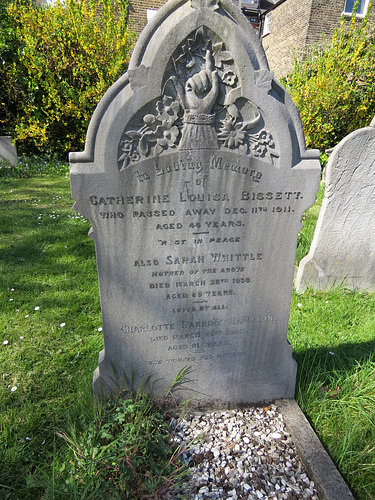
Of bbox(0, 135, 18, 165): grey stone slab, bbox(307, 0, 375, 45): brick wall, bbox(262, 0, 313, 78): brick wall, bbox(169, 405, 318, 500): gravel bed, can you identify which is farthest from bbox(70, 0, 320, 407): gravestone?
bbox(307, 0, 375, 45): brick wall

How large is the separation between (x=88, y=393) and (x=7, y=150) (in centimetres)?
812

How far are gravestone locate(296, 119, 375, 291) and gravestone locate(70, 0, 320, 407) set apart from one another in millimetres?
1851

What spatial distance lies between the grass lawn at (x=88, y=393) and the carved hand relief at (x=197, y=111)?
1597 mm

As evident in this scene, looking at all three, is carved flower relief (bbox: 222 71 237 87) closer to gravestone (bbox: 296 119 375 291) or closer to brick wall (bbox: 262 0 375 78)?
gravestone (bbox: 296 119 375 291)

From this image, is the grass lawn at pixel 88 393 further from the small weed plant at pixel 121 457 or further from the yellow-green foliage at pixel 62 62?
the yellow-green foliage at pixel 62 62

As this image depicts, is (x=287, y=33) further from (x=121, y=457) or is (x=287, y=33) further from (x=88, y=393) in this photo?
(x=121, y=457)

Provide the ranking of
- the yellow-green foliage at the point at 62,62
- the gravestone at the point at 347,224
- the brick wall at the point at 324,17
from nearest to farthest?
the gravestone at the point at 347,224
the yellow-green foliage at the point at 62,62
the brick wall at the point at 324,17

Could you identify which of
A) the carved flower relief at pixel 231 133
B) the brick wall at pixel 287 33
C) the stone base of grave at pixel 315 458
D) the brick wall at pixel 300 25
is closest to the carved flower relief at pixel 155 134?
the carved flower relief at pixel 231 133

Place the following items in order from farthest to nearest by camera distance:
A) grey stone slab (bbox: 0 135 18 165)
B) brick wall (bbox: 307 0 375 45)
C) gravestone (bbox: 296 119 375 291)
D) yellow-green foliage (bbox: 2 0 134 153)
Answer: brick wall (bbox: 307 0 375 45) → yellow-green foliage (bbox: 2 0 134 153) → grey stone slab (bbox: 0 135 18 165) → gravestone (bbox: 296 119 375 291)

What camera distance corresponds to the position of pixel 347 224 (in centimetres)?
384

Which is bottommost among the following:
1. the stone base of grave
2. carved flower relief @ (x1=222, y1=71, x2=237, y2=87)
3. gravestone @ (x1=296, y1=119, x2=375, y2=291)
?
the stone base of grave

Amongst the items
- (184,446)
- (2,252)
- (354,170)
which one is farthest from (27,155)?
(184,446)

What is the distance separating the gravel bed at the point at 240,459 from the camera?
72.3 inches

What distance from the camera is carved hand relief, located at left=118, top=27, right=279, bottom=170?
1.64 metres
